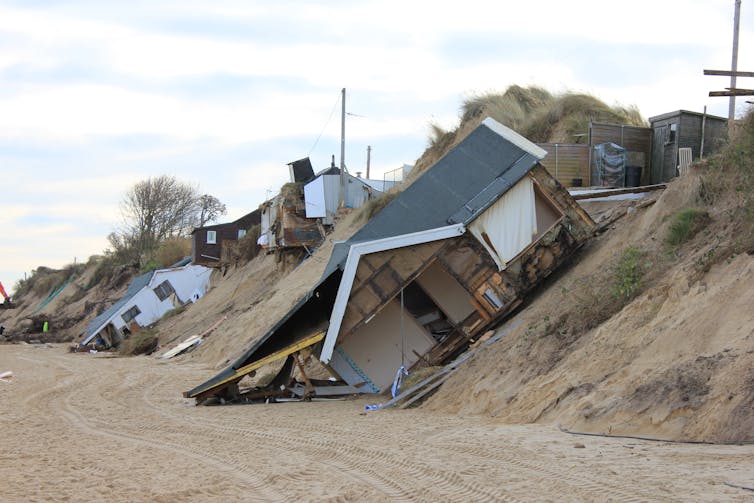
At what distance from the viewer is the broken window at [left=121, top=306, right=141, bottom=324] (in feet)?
150

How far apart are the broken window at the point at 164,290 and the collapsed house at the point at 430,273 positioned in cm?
3252

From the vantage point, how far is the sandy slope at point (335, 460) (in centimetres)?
698

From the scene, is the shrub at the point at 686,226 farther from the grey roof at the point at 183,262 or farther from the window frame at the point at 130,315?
the grey roof at the point at 183,262

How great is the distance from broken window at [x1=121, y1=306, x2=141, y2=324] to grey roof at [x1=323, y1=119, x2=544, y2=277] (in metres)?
32.2

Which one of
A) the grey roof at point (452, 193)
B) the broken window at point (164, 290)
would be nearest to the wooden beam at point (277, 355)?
the grey roof at point (452, 193)

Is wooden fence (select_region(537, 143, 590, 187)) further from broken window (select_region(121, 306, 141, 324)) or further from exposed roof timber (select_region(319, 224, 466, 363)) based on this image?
broken window (select_region(121, 306, 141, 324))

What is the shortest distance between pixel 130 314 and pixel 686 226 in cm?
3835

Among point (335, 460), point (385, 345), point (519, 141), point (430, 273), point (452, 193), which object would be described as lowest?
point (335, 460)

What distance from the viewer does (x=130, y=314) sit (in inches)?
1809

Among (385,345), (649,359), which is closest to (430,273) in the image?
(385,345)

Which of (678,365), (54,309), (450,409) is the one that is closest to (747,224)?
(678,365)

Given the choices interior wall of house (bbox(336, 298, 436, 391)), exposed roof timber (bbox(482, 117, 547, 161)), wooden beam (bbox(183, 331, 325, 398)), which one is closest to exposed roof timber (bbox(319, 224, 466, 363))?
wooden beam (bbox(183, 331, 325, 398))

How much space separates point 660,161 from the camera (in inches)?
896

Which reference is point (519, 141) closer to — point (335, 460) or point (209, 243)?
point (335, 460)
